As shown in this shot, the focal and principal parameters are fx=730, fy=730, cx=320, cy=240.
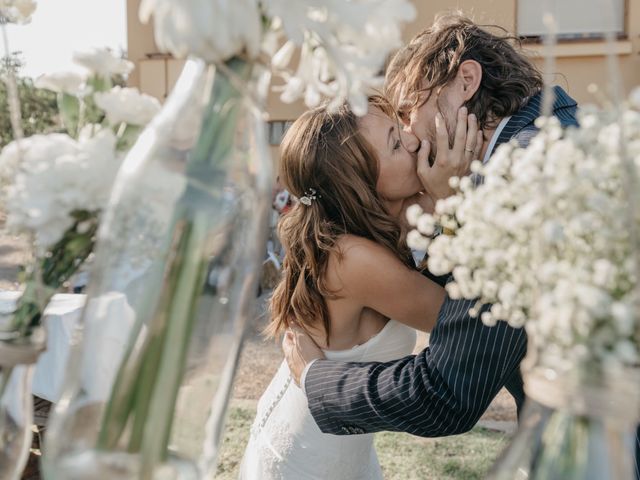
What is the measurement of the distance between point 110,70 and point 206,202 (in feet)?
0.96

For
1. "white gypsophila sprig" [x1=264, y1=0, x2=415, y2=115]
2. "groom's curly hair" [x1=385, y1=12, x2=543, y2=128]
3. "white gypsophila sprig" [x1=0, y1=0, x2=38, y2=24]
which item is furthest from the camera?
"groom's curly hair" [x1=385, y1=12, x2=543, y2=128]

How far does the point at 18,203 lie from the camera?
2.91 ft

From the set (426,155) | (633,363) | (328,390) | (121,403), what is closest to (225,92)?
(121,403)

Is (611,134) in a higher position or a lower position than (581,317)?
higher

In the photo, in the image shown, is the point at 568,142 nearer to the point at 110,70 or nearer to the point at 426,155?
the point at 110,70

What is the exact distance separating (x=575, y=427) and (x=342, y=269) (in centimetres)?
148

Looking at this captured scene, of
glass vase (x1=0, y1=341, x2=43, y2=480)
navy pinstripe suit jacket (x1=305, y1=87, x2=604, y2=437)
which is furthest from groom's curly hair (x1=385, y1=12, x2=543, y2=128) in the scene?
glass vase (x1=0, y1=341, x2=43, y2=480)

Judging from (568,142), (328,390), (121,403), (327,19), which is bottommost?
(328,390)

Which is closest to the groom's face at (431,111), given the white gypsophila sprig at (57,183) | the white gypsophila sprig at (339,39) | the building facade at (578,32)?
the white gypsophila sprig at (339,39)

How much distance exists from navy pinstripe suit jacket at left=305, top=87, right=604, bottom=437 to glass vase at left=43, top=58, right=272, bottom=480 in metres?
0.84

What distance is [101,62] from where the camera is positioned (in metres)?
0.99

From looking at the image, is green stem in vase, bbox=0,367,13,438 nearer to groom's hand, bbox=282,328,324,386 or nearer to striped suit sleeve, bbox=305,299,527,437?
striped suit sleeve, bbox=305,299,527,437

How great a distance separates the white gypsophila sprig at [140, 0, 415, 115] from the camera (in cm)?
79

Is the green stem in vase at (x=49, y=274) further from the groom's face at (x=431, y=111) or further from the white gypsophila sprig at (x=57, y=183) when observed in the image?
the groom's face at (x=431, y=111)
